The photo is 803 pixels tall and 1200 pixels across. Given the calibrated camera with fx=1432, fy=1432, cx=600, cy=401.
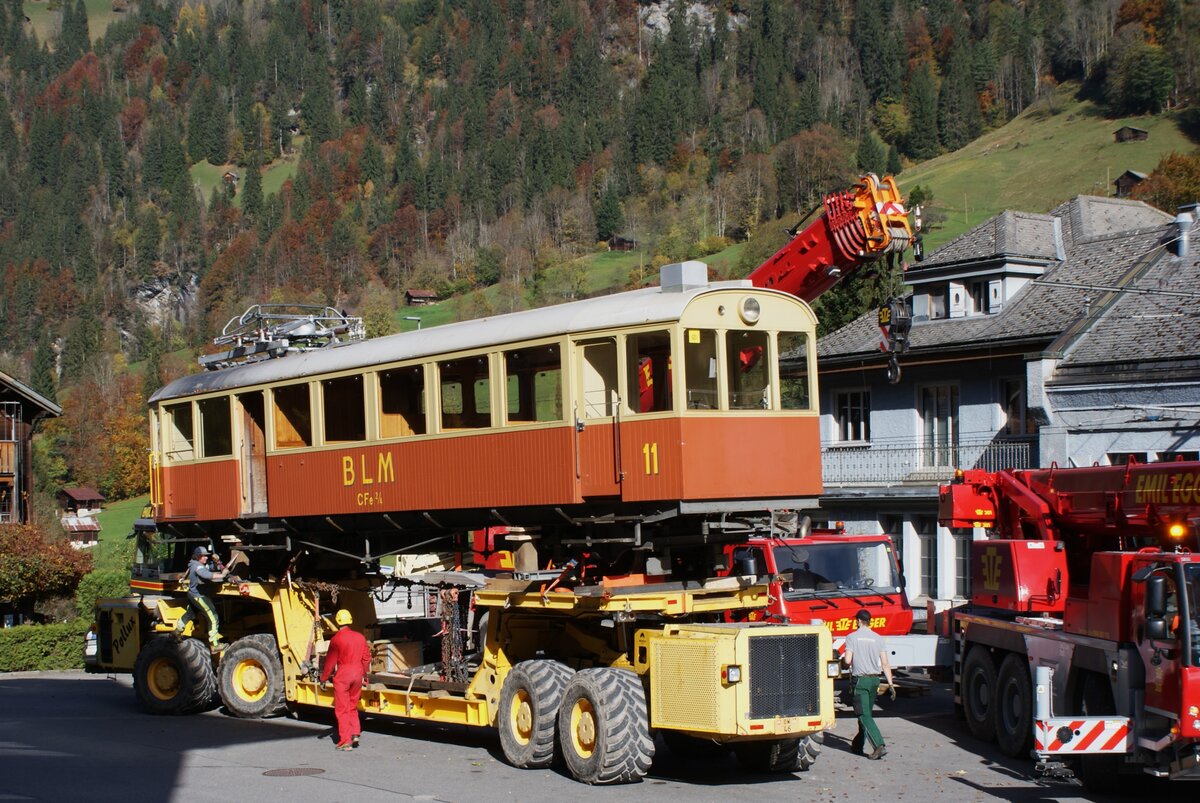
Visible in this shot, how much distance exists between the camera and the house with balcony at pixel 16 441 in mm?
49375

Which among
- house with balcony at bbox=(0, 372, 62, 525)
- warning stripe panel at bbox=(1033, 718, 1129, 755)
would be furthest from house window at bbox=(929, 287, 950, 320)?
house with balcony at bbox=(0, 372, 62, 525)

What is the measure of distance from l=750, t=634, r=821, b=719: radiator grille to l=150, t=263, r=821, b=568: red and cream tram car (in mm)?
1392

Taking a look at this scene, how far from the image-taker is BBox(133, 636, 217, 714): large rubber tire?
19.5 m

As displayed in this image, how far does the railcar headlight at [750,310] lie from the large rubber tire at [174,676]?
9631 millimetres

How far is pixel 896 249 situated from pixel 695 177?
141993 mm

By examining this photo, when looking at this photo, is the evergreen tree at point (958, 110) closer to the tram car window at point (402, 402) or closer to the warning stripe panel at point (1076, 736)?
the tram car window at point (402, 402)

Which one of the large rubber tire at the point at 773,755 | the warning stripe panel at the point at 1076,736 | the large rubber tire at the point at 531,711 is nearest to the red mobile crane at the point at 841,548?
the large rubber tire at the point at 773,755

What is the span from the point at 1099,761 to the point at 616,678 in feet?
14.4

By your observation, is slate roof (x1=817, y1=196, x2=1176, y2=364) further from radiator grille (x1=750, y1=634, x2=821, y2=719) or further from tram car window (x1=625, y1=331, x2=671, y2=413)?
radiator grille (x1=750, y1=634, x2=821, y2=719)

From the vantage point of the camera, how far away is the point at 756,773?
46.9 ft

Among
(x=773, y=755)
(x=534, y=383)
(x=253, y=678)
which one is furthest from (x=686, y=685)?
(x=253, y=678)

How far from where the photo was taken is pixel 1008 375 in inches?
1220

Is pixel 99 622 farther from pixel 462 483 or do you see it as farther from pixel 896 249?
pixel 896 249

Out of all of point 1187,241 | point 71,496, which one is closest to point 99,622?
point 1187,241
